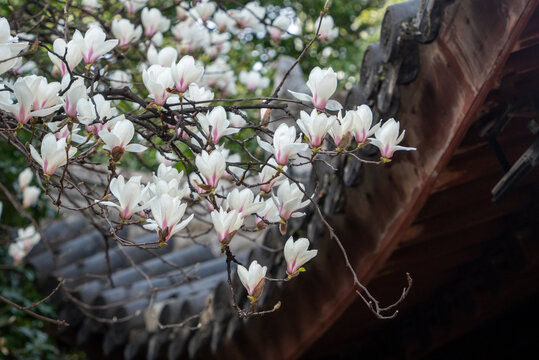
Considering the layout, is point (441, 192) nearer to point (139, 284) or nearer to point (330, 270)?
point (330, 270)

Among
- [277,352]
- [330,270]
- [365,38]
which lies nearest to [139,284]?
[277,352]

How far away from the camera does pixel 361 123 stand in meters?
1.33

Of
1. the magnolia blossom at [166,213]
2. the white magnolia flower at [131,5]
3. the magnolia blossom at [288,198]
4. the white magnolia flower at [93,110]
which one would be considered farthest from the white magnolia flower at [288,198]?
the white magnolia flower at [131,5]

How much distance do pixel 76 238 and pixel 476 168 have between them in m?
2.72

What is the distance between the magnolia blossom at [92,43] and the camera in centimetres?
132

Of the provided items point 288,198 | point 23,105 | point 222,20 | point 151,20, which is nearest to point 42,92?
point 23,105

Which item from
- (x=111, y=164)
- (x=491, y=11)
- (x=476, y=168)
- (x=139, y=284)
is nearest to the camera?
(x=111, y=164)

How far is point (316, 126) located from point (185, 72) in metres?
0.30

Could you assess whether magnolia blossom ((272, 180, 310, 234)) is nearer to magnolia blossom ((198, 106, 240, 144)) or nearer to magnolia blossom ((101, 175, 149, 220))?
magnolia blossom ((198, 106, 240, 144))

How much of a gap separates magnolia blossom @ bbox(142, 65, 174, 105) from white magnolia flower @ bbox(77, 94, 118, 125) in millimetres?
101

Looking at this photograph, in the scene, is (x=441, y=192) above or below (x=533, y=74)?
below

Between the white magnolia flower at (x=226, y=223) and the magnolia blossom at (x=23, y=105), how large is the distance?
38 cm

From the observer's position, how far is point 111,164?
1.28 m

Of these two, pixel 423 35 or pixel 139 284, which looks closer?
pixel 423 35
